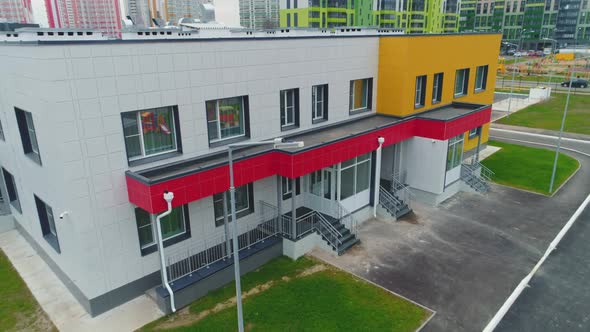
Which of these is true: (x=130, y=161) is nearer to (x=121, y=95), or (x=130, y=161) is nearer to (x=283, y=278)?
(x=121, y=95)

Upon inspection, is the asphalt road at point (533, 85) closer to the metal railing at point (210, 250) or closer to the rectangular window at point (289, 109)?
the rectangular window at point (289, 109)

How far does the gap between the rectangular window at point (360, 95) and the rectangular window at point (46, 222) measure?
46.6 ft

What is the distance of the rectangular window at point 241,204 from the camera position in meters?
15.5

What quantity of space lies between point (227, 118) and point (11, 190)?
11500mm

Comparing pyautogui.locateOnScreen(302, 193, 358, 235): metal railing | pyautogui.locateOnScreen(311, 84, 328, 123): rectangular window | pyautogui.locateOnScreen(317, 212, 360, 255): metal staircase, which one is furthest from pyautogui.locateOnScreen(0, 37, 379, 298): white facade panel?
pyautogui.locateOnScreen(317, 212, 360, 255): metal staircase

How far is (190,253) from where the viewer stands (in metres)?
14.8

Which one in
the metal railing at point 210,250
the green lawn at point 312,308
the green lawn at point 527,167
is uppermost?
the metal railing at point 210,250

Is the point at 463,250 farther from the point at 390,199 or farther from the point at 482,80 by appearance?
the point at 482,80

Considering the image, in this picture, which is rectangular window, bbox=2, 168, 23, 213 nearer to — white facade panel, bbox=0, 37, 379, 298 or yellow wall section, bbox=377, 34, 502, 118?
white facade panel, bbox=0, 37, 379, 298

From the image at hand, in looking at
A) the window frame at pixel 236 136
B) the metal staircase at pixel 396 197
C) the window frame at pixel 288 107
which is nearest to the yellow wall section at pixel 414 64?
the metal staircase at pixel 396 197

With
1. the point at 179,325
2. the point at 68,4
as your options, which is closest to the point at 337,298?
the point at 179,325

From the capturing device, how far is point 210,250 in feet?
50.0

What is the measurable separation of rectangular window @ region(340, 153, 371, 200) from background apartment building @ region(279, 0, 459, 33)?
80.5 meters

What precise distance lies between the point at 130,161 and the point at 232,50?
5.33m
